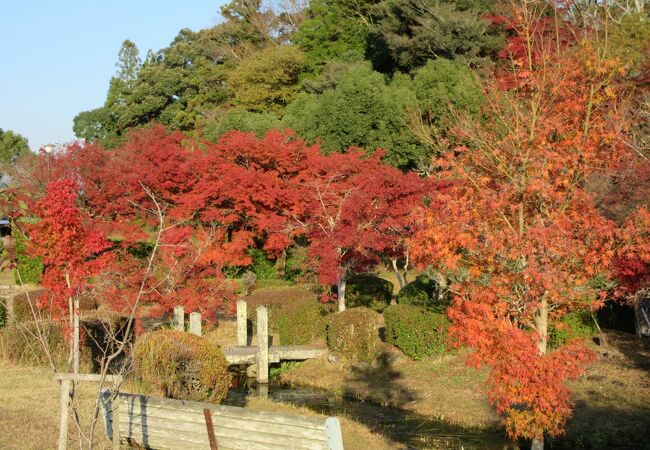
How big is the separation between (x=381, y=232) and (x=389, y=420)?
6.74 meters

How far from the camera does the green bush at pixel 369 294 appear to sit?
2341 centimetres

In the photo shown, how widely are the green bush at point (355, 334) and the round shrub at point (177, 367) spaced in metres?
6.36

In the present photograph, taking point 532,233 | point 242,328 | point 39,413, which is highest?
point 532,233

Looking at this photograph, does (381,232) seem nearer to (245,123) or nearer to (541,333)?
(541,333)

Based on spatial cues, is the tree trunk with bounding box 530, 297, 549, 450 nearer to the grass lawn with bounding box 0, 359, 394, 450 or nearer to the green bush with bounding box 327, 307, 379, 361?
the grass lawn with bounding box 0, 359, 394, 450

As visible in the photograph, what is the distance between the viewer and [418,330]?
60.0 ft

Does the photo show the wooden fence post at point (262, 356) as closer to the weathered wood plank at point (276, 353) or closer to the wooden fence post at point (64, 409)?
the weathered wood plank at point (276, 353)

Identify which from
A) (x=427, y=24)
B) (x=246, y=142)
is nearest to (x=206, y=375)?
(x=246, y=142)

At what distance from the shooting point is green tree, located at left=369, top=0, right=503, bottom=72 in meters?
31.7

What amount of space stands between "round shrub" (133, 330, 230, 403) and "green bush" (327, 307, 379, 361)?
6359 millimetres

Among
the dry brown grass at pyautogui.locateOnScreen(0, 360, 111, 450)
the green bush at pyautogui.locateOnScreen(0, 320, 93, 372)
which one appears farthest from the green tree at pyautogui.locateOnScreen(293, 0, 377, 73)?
the dry brown grass at pyautogui.locateOnScreen(0, 360, 111, 450)

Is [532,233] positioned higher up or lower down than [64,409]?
higher up

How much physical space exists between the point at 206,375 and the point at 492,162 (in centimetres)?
636

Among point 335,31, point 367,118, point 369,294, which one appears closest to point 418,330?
point 369,294
